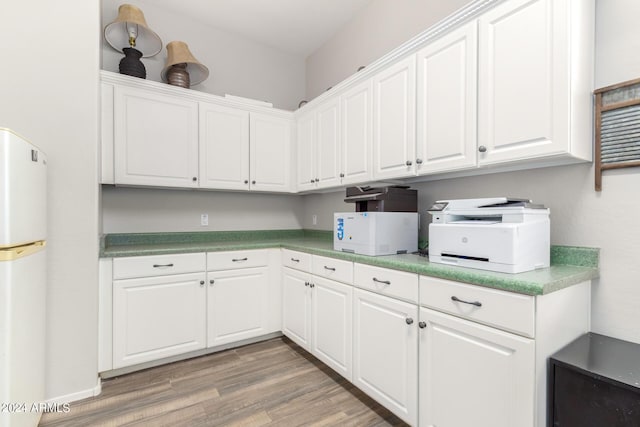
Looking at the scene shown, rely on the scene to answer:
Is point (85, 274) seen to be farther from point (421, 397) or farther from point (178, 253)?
point (421, 397)

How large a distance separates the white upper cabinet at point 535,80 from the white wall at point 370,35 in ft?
2.67

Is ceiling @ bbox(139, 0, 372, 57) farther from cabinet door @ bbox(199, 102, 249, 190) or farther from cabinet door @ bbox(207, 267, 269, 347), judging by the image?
cabinet door @ bbox(207, 267, 269, 347)

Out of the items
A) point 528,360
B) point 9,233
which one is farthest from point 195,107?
point 528,360

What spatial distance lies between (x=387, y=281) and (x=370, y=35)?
232cm

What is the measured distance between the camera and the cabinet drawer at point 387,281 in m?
1.57

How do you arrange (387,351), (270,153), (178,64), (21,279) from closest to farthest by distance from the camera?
1. (21,279)
2. (387,351)
3. (178,64)
4. (270,153)

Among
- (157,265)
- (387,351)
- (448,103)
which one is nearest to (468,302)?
(387,351)

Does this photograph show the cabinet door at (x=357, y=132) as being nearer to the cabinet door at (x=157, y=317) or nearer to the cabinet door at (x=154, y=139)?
the cabinet door at (x=154, y=139)

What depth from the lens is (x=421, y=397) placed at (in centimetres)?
151

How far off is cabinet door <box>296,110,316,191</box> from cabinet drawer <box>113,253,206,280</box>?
1.20 m

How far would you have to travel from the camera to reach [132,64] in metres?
2.50

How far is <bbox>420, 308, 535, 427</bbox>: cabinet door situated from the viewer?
1.15 meters

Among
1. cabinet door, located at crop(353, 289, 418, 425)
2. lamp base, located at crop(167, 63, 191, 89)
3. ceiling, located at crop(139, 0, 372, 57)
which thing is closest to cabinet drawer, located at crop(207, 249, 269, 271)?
cabinet door, located at crop(353, 289, 418, 425)

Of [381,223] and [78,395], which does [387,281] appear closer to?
[381,223]
